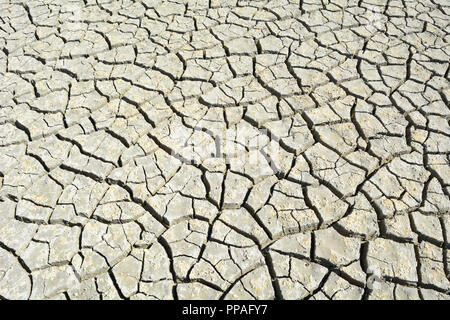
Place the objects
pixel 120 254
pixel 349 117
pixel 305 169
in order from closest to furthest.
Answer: pixel 120 254, pixel 305 169, pixel 349 117

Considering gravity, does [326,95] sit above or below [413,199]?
above

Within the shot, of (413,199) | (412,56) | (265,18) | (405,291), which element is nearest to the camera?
(405,291)

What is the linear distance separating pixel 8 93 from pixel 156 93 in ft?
3.34

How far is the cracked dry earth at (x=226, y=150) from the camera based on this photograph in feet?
6.23

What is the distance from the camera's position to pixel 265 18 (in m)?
3.35

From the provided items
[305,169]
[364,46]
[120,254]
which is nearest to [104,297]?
[120,254]

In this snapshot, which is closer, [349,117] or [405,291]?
[405,291]

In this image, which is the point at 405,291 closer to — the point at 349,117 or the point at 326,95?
the point at 349,117

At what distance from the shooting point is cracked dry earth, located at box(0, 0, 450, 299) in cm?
190

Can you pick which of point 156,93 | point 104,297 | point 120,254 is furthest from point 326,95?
point 104,297

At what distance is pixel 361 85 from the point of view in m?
2.77

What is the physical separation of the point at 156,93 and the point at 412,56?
1838mm

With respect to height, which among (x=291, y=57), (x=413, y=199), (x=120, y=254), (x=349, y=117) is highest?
(x=291, y=57)

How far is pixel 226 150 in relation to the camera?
7.92ft
